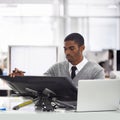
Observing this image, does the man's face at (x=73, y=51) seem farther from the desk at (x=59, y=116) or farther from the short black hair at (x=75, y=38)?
the desk at (x=59, y=116)

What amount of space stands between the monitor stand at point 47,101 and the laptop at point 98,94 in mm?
122

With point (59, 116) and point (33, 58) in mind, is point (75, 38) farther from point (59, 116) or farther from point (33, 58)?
point (33, 58)

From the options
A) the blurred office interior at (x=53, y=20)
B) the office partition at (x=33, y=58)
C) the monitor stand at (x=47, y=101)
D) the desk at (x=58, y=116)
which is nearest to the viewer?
the desk at (x=58, y=116)

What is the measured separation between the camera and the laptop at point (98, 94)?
1339mm

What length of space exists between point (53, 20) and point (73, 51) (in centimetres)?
565

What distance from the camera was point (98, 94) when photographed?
1351 millimetres

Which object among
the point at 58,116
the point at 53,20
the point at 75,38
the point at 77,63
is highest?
the point at 53,20

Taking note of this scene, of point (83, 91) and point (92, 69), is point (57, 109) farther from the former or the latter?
point (92, 69)

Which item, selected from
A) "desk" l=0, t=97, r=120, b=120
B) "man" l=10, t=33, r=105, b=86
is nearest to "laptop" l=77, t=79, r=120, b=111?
"desk" l=0, t=97, r=120, b=120

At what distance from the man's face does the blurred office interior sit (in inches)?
208

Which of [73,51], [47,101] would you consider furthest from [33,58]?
[47,101]

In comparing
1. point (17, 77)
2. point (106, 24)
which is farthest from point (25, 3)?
point (17, 77)

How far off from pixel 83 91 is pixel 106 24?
6708mm

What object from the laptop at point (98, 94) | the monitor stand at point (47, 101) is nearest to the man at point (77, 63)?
the monitor stand at point (47, 101)
